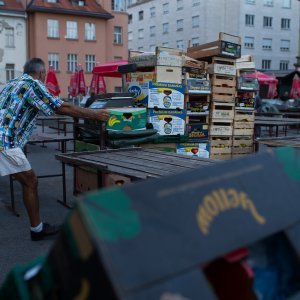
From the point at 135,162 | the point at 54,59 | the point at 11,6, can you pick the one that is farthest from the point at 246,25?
the point at 135,162

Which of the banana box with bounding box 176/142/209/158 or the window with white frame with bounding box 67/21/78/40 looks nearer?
the banana box with bounding box 176/142/209/158

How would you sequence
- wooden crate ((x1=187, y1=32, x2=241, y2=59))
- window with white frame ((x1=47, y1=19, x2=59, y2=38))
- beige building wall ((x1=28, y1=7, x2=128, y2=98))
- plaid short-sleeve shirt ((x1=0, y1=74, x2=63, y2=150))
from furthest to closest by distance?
window with white frame ((x1=47, y1=19, x2=59, y2=38)) → beige building wall ((x1=28, y1=7, x2=128, y2=98)) → wooden crate ((x1=187, y1=32, x2=241, y2=59)) → plaid short-sleeve shirt ((x1=0, y1=74, x2=63, y2=150))

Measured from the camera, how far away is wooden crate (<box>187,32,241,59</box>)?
27.1 ft

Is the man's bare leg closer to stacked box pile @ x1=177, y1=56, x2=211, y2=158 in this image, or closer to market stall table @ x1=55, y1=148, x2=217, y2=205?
market stall table @ x1=55, y1=148, x2=217, y2=205

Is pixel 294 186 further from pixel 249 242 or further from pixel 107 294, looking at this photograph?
pixel 107 294

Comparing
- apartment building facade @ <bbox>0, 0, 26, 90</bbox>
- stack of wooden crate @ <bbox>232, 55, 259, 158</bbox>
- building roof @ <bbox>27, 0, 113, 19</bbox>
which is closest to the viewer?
stack of wooden crate @ <bbox>232, 55, 259, 158</bbox>

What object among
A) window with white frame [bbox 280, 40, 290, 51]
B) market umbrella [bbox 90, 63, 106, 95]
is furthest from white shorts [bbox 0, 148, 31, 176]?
window with white frame [bbox 280, 40, 290, 51]

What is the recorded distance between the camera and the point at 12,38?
42.0 meters

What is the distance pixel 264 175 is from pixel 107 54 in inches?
1811

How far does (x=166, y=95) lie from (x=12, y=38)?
38021 millimetres

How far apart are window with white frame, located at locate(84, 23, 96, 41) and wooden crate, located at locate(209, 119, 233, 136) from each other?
38.3m

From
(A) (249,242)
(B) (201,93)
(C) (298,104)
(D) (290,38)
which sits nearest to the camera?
(A) (249,242)

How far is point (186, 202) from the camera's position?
1.50 metres

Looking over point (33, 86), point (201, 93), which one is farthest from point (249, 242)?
point (201, 93)
